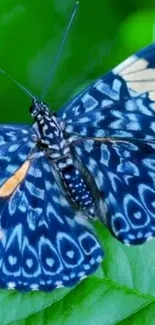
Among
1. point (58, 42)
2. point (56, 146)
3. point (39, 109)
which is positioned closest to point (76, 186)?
point (56, 146)

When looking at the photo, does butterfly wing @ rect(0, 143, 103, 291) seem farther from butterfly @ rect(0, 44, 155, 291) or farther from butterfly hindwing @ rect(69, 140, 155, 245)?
butterfly hindwing @ rect(69, 140, 155, 245)

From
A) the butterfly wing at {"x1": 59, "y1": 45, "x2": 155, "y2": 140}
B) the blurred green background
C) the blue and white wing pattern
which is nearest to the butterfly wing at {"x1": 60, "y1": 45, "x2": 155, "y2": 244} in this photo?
the butterfly wing at {"x1": 59, "y1": 45, "x2": 155, "y2": 140}

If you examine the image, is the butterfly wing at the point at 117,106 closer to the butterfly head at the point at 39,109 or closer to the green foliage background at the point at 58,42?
the butterfly head at the point at 39,109

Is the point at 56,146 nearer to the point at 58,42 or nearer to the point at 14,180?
the point at 14,180

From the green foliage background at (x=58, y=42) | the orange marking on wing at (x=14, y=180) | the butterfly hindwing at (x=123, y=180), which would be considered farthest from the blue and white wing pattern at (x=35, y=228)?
the green foliage background at (x=58, y=42)

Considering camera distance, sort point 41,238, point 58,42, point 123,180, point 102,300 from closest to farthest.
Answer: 1. point 102,300
2. point 41,238
3. point 123,180
4. point 58,42

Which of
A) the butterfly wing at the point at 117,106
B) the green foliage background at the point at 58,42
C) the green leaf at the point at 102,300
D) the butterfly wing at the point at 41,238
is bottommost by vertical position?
the green leaf at the point at 102,300
